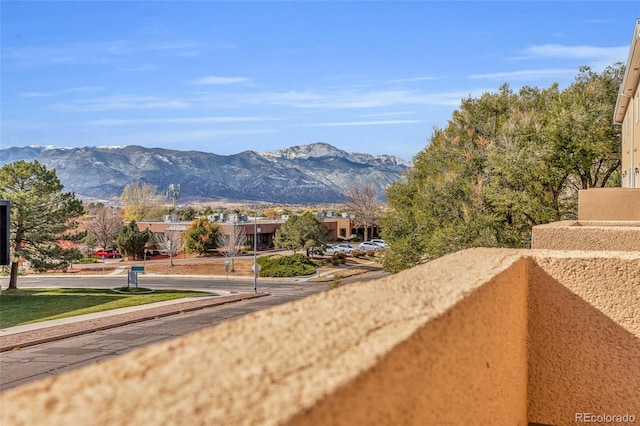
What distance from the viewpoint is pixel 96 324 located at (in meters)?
30.3

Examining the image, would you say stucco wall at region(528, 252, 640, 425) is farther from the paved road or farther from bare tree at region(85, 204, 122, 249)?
bare tree at region(85, 204, 122, 249)

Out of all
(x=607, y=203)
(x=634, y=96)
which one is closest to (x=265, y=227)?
(x=634, y=96)

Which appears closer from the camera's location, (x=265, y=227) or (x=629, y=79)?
(x=629, y=79)

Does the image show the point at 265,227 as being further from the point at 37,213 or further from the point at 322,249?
the point at 37,213

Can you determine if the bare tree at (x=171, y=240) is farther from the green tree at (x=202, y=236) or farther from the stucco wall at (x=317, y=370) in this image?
the stucco wall at (x=317, y=370)

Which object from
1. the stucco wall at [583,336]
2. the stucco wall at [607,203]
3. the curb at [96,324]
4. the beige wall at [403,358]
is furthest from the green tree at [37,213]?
the beige wall at [403,358]

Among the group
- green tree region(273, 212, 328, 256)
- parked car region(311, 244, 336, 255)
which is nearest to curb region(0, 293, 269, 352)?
green tree region(273, 212, 328, 256)

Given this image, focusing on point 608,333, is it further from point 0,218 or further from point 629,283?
point 0,218

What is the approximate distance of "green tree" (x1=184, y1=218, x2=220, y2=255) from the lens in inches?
2822

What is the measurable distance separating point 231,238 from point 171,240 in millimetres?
6225

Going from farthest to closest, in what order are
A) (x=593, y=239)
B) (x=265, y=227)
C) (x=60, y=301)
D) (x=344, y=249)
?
(x=265, y=227), (x=344, y=249), (x=60, y=301), (x=593, y=239)

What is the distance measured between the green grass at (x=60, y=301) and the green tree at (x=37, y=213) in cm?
222

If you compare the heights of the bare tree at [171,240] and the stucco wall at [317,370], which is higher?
the stucco wall at [317,370]

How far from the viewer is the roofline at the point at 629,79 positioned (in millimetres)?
16969
